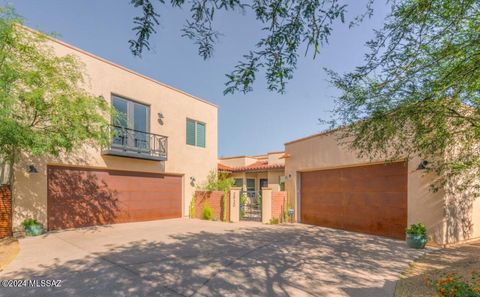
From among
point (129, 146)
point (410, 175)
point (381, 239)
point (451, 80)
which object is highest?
point (451, 80)

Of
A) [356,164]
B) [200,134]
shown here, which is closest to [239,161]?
[200,134]

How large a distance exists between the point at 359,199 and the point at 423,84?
22.3 feet

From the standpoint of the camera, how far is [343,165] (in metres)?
11.8

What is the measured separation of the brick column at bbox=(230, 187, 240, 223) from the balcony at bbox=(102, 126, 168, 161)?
4050 millimetres

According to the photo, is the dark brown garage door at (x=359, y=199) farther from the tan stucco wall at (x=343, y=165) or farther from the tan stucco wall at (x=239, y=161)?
the tan stucco wall at (x=239, y=161)

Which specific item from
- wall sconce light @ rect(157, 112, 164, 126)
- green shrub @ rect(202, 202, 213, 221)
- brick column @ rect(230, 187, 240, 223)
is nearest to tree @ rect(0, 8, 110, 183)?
wall sconce light @ rect(157, 112, 164, 126)

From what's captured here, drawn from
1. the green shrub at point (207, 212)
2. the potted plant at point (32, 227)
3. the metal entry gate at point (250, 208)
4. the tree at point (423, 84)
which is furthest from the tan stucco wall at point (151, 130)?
the tree at point (423, 84)

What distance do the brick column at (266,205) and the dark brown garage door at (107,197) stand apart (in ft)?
16.7

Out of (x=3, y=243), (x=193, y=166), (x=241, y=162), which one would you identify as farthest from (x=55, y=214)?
(x=241, y=162)

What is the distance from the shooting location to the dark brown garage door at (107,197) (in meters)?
10.8

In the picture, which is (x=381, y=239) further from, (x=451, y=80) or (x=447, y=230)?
(x=451, y=80)

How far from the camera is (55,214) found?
1062 cm

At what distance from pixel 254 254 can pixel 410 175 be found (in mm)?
6063

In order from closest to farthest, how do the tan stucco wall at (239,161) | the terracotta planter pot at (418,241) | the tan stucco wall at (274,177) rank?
the terracotta planter pot at (418,241)
the tan stucco wall at (274,177)
the tan stucco wall at (239,161)
